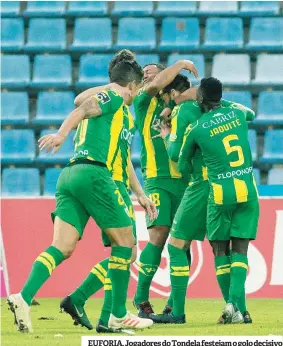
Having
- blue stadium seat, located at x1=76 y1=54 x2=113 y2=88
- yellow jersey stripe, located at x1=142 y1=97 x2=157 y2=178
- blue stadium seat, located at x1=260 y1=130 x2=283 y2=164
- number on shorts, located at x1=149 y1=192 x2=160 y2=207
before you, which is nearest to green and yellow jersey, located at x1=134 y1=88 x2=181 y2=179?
yellow jersey stripe, located at x1=142 y1=97 x2=157 y2=178

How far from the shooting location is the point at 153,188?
7.49 m

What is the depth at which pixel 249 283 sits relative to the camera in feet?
31.0

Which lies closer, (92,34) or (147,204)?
(147,204)

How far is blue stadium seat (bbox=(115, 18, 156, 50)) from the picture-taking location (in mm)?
14009

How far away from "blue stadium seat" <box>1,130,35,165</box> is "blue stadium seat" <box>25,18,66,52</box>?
5.33 feet

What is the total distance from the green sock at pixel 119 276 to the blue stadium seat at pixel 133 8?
906 centimetres

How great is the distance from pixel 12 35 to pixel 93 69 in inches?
58.1

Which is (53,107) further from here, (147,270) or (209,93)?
(209,93)

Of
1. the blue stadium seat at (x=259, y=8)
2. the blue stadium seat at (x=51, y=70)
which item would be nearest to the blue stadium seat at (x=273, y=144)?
the blue stadium seat at (x=259, y=8)

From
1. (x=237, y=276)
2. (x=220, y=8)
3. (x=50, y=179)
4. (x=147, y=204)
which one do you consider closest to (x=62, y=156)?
(x=50, y=179)

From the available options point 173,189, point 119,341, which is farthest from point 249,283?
point 119,341

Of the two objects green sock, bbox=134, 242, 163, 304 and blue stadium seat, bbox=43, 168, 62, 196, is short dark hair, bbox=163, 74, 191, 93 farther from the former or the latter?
blue stadium seat, bbox=43, 168, 62, 196

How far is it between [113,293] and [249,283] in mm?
3807

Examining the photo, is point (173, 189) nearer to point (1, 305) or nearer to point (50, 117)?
point (1, 305)
